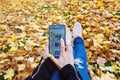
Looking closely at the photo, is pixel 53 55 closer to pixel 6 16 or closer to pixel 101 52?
pixel 101 52

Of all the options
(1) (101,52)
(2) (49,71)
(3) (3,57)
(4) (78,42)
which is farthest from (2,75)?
(1) (101,52)

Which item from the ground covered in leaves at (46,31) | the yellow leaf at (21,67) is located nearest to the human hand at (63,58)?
the ground covered in leaves at (46,31)

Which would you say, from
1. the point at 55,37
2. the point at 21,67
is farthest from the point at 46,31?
the point at 55,37

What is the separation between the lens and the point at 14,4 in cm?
542

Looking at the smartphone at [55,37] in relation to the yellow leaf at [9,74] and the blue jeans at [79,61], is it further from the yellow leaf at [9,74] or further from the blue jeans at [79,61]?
the yellow leaf at [9,74]

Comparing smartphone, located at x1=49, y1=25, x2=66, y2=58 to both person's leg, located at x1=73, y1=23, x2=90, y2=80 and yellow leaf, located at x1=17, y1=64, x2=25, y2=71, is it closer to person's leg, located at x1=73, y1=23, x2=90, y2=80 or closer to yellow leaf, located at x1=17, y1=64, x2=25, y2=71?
person's leg, located at x1=73, y1=23, x2=90, y2=80

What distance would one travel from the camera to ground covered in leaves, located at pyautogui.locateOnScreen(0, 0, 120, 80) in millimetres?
2863

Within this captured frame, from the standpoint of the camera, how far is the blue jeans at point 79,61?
7.17 ft

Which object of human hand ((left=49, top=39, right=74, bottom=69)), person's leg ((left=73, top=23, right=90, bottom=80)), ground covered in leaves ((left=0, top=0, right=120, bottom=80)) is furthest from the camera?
ground covered in leaves ((left=0, top=0, right=120, bottom=80))

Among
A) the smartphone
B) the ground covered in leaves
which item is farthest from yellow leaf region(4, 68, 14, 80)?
the smartphone

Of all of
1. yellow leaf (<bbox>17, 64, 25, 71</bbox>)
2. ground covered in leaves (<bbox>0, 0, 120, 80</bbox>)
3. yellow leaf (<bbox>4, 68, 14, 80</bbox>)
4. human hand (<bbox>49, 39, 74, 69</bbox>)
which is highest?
human hand (<bbox>49, 39, 74, 69</bbox>)

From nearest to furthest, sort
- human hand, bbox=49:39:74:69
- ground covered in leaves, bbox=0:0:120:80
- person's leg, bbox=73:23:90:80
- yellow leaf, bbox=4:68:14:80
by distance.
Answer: human hand, bbox=49:39:74:69 < person's leg, bbox=73:23:90:80 < yellow leaf, bbox=4:68:14:80 < ground covered in leaves, bbox=0:0:120:80

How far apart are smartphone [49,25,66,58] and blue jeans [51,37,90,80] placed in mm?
217

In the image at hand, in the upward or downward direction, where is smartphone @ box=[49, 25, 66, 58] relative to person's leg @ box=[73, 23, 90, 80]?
upward
